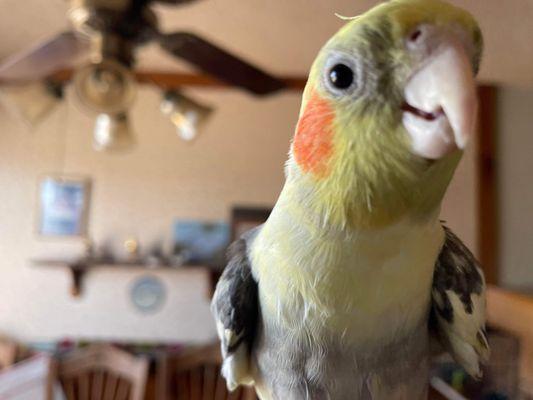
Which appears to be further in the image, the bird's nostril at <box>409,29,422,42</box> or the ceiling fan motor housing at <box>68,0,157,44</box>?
the ceiling fan motor housing at <box>68,0,157,44</box>

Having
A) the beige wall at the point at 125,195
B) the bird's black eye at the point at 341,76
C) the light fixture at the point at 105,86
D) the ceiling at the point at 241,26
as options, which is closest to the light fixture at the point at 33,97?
the light fixture at the point at 105,86

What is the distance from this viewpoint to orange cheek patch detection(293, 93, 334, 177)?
0.32 m

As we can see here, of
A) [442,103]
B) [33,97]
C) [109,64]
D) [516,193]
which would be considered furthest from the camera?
[516,193]

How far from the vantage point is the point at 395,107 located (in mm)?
282

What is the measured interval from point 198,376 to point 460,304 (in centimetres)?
157

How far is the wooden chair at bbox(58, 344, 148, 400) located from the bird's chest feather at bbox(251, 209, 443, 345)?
1523 millimetres

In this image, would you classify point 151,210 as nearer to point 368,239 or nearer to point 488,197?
point 488,197

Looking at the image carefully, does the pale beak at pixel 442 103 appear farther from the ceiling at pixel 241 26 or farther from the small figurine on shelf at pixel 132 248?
the small figurine on shelf at pixel 132 248

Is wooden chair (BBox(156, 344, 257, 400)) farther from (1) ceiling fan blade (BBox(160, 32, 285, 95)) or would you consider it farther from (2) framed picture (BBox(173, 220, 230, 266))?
(1) ceiling fan blade (BBox(160, 32, 285, 95))

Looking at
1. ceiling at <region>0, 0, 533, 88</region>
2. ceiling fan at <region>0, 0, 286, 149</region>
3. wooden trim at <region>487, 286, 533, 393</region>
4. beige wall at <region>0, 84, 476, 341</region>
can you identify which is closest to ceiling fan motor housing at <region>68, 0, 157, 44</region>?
ceiling fan at <region>0, 0, 286, 149</region>

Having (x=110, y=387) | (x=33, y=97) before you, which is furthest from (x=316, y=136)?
(x=110, y=387)

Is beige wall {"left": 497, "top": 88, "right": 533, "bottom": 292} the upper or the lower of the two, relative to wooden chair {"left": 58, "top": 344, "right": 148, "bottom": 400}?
upper

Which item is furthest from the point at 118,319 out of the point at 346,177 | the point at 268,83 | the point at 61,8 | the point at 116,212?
the point at 346,177

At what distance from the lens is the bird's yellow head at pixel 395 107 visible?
27 cm
